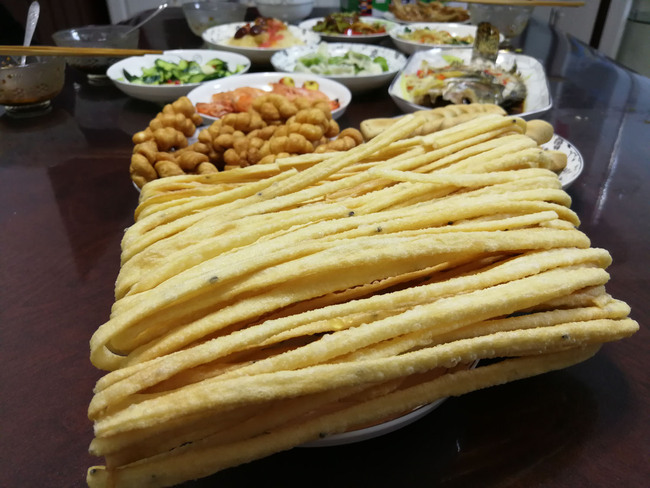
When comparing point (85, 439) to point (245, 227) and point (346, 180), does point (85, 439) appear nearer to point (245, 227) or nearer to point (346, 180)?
point (245, 227)

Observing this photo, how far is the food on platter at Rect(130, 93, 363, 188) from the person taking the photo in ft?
3.94

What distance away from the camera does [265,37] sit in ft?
8.13

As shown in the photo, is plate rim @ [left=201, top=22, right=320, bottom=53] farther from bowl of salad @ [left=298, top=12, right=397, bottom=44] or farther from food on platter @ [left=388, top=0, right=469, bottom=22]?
food on platter @ [left=388, top=0, right=469, bottom=22]

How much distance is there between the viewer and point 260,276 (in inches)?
23.0

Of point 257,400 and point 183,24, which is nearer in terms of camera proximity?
point 257,400

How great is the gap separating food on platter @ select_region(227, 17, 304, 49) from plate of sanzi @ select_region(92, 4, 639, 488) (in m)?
1.96

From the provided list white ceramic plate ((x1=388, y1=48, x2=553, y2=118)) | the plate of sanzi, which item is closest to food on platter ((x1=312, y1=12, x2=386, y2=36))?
white ceramic plate ((x1=388, y1=48, x2=553, y2=118))

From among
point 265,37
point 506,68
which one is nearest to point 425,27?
point 506,68

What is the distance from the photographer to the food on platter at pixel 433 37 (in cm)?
271

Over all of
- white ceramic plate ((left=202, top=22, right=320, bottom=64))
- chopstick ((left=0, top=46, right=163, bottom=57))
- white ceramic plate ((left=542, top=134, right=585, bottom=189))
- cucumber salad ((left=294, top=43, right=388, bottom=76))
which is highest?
chopstick ((left=0, top=46, right=163, bottom=57))

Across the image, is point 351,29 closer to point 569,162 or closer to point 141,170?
point 569,162

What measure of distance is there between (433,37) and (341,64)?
924 millimetres

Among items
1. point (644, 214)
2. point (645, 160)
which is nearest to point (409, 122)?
point (644, 214)

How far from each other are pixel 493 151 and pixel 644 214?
705 mm
